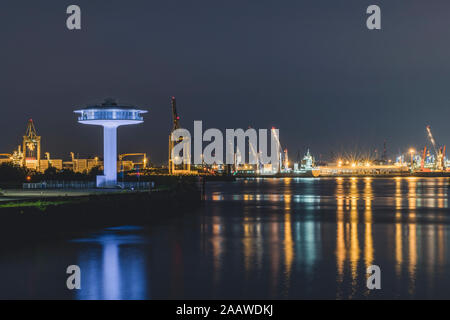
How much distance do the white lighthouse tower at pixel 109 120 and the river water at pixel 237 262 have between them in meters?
14.9

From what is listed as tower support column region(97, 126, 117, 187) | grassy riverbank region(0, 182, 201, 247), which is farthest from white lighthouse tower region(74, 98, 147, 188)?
grassy riverbank region(0, 182, 201, 247)

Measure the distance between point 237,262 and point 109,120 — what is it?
28512 mm

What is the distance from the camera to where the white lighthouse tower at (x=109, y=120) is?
4806 cm

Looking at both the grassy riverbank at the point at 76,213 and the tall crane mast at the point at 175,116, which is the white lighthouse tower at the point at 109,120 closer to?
the grassy riverbank at the point at 76,213

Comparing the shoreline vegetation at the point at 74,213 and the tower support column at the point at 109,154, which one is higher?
the tower support column at the point at 109,154

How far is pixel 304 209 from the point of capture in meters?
51.2

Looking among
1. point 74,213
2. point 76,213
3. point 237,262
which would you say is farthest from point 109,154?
point 237,262

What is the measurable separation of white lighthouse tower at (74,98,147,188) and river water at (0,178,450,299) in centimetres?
1493

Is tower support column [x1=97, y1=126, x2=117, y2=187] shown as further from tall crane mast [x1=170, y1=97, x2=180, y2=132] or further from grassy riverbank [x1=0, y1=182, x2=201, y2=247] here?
tall crane mast [x1=170, y1=97, x2=180, y2=132]

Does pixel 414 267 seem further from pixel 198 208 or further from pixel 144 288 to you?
pixel 198 208

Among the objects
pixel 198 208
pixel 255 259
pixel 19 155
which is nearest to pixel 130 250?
pixel 255 259

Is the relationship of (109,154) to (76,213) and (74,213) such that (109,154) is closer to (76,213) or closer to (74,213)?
(76,213)

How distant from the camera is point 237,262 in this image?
874 inches

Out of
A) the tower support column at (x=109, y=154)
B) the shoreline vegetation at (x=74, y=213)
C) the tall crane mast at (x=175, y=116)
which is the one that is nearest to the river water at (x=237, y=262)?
the shoreline vegetation at (x=74, y=213)
